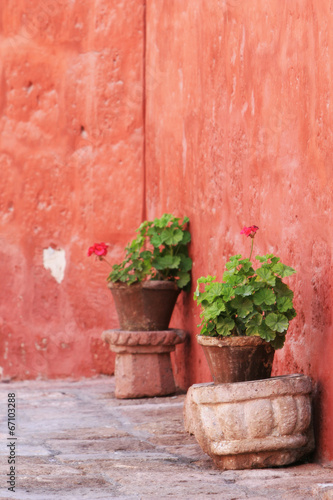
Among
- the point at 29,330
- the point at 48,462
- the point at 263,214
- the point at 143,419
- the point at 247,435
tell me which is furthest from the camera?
the point at 29,330

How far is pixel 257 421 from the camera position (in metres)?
2.84

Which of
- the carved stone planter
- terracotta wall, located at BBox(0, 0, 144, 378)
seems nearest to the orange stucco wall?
terracotta wall, located at BBox(0, 0, 144, 378)

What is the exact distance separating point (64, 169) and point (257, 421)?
346cm

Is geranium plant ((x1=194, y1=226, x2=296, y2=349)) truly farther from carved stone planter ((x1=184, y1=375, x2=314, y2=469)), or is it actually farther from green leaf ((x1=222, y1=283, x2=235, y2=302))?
carved stone planter ((x1=184, y1=375, x2=314, y2=469))

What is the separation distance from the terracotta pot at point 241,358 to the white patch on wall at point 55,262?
2958mm

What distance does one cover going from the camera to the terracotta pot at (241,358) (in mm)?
3016

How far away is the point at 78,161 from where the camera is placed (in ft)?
19.4

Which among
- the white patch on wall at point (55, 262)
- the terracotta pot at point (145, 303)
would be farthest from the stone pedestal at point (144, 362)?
the white patch on wall at point (55, 262)

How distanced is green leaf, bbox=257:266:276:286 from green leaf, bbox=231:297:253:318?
4.1 inches

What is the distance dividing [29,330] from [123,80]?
1936mm

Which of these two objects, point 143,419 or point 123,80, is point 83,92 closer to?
point 123,80

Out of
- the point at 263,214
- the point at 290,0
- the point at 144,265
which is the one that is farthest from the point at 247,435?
the point at 144,265

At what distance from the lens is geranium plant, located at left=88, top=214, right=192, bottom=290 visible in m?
4.85

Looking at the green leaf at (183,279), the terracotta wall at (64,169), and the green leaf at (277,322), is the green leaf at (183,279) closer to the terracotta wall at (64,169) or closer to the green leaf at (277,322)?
the terracotta wall at (64,169)
